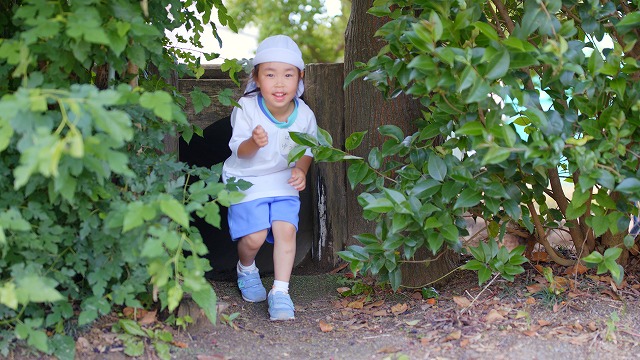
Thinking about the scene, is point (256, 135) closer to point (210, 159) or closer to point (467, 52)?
point (467, 52)

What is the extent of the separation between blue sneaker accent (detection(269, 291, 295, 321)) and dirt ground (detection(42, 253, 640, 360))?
44 millimetres

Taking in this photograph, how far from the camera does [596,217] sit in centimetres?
344

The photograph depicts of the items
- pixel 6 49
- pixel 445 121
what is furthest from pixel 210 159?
pixel 6 49

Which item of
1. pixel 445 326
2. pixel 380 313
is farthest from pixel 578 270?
pixel 380 313

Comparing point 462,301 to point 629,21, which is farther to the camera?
point 462,301

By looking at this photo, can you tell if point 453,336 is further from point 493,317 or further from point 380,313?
point 380,313

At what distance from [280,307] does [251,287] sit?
17.1 inches

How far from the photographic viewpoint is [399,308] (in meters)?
3.83

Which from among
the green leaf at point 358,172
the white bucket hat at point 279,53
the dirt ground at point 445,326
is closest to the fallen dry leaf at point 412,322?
Result: the dirt ground at point 445,326

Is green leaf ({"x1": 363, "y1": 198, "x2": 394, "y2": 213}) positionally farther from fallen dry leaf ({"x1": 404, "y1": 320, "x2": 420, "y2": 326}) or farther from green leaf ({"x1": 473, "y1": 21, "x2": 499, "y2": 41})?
green leaf ({"x1": 473, "y1": 21, "x2": 499, "y2": 41})

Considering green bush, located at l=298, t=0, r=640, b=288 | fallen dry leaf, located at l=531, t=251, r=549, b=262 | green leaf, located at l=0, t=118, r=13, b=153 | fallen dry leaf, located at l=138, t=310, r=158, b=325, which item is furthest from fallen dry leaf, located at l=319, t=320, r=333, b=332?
green leaf, located at l=0, t=118, r=13, b=153

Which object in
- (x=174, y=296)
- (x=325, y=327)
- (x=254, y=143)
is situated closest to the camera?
(x=174, y=296)

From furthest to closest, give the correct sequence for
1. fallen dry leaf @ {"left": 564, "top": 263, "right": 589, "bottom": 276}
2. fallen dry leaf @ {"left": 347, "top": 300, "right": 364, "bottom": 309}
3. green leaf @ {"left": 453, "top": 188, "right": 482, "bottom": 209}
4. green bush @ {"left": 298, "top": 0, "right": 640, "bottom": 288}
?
1. fallen dry leaf @ {"left": 347, "top": 300, "right": 364, "bottom": 309}
2. fallen dry leaf @ {"left": 564, "top": 263, "right": 589, "bottom": 276}
3. green leaf @ {"left": 453, "top": 188, "right": 482, "bottom": 209}
4. green bush @ {"left": 298, "top": 0, "right": 640, "bottom": 288}

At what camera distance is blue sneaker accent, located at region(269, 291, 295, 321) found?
3850mm
